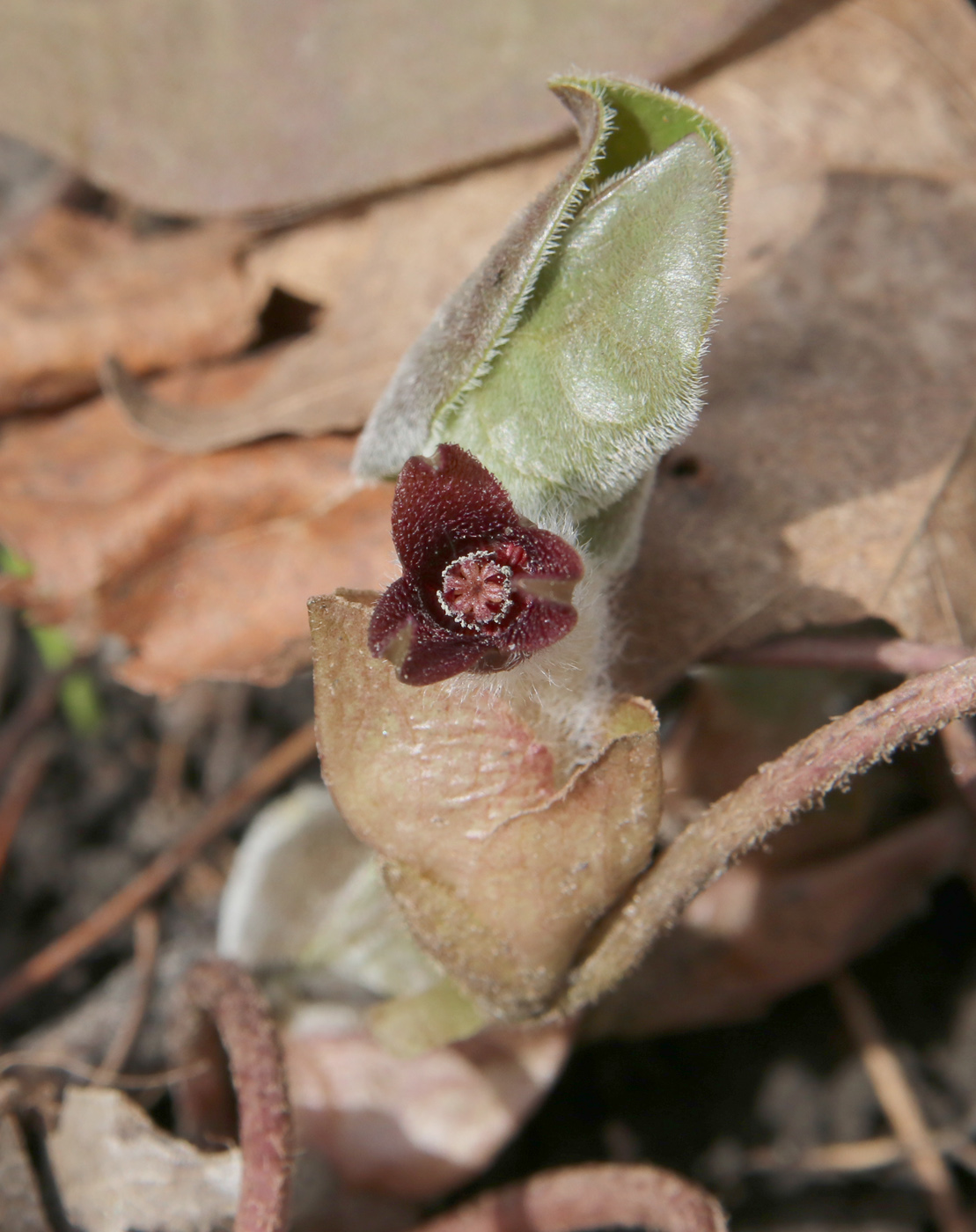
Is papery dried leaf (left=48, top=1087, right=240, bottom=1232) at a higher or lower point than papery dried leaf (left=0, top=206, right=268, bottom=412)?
lower

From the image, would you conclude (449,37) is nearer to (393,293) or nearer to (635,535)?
(393,293)

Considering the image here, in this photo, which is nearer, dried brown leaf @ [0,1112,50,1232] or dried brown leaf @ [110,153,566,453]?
dried brown leaf @ [0,1112,50,1232]

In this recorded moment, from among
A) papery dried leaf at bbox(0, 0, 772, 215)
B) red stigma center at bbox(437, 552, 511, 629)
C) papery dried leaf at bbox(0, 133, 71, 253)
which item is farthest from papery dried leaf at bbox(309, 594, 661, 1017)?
papery dried leaf at bbox(0, 133, 71, 253)

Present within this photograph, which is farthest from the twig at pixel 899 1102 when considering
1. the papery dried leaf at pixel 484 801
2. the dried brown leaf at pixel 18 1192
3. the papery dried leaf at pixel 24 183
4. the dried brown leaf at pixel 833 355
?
the papery dried leaf at pixel 24 183

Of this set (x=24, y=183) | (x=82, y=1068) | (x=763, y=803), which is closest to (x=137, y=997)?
(x=82, y=1068)

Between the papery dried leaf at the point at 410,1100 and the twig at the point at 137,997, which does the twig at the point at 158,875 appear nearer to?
the twig at the point at 137,997

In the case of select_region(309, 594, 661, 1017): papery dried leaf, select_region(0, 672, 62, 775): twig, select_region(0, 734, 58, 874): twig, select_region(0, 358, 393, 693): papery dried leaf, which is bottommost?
select_region(0, 734, 58, 874): twig

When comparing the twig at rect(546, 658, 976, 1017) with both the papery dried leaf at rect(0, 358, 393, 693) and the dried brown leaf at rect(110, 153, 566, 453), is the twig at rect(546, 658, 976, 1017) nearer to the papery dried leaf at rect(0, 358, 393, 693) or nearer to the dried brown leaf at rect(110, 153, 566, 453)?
the papery dried leaf at rect(0, 358, 393, 693)

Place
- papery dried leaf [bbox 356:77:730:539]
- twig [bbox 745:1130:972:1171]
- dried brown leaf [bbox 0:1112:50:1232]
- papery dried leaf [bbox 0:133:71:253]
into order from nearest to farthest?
1. papery dried leaf [bbox 356:77:730:539]
2. dried brown leaf [bbox 0:1112:50:1232]
3. twig [bbox 745:1130:972:1171]
4. papery dried leaf [bbox 0:133:71:253]
